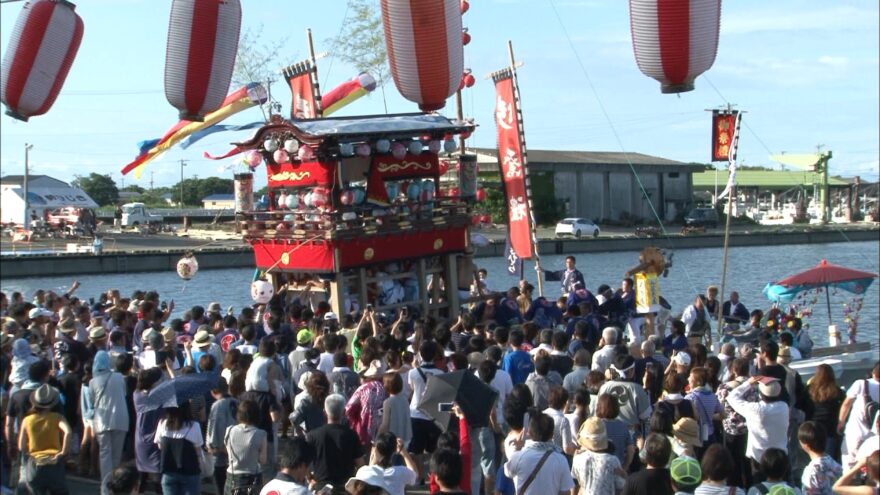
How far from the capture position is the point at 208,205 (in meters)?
74.6

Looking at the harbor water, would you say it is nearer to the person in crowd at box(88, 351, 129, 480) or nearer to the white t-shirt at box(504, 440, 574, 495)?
the person in crowd at box(88, 351, 129, 480)

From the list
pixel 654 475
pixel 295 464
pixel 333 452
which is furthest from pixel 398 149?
pixel 654 475

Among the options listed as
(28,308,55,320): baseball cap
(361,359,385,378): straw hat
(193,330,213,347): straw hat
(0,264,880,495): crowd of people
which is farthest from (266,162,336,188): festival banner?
(361,359,385,378): straw hat

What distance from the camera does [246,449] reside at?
7871mm

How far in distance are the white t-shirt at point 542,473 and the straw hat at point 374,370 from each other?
2.49 m

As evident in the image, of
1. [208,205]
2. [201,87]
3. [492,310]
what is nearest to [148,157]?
[492,310]

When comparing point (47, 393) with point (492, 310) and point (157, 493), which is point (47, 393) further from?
point (492, 310)

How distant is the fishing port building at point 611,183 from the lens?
6006 cm

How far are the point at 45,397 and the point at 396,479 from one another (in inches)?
136

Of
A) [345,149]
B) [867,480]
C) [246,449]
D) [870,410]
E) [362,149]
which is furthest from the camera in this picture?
[362,149]

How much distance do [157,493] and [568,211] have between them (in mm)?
53088

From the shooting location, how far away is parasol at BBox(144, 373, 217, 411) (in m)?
8.41

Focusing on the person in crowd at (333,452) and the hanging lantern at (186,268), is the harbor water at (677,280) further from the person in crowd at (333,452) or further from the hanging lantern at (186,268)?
the person in crowd at (333,452)

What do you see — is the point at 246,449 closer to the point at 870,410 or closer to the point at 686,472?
the point at 686,472
